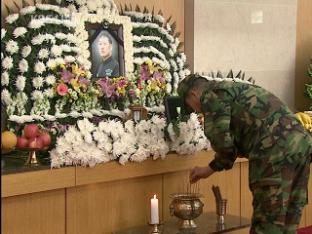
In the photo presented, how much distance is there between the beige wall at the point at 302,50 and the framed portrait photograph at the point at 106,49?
2239 millimetres

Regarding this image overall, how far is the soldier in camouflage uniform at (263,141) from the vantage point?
2.78 metres

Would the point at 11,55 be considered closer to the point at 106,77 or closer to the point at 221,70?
the point at 106,77

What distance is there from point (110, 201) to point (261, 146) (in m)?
0.92

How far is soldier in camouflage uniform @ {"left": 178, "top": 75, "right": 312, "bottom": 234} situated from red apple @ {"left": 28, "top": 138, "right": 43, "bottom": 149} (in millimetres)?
829

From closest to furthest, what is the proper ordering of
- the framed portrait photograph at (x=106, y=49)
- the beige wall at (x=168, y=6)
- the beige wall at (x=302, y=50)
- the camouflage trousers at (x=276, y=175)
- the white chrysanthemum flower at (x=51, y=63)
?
the camouflage trousers at (x=276, y=175) < the white chrysanthemum flower at (x=51, y=63) < the framed portrait photograph at (x=106, y=49) < the beige wall at (x=168, y=6) < the beige wall at (x=302, y=50)

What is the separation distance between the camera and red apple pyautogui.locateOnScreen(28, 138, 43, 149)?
9.35 feet

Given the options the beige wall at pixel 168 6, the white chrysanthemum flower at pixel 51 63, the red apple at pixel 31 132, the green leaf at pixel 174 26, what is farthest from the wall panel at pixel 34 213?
the green leaf at pixel 174 26

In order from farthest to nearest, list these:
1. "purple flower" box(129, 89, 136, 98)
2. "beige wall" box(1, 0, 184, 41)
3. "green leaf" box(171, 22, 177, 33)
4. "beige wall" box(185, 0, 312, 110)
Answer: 1. "beige wall" box(185, 0, 312, 110)
2. "green leaf" box(171, 22, 177, 33)
3. "beige wall" box(1, 0, 184, 41)
4. "purple flower" box(129, 89, 136, 98)

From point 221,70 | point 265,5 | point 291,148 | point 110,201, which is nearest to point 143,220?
point 110,201

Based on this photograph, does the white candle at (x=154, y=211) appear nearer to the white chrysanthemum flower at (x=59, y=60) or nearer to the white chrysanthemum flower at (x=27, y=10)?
the white chrysanthemum flower at (x=59, y=60)

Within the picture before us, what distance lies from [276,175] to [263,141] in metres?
0.18

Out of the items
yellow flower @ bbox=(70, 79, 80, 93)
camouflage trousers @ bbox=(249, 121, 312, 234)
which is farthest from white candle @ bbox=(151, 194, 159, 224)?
yellow flower @ bbox=(70, 79, 80, 93)

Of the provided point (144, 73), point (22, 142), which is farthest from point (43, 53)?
point (144, 73)

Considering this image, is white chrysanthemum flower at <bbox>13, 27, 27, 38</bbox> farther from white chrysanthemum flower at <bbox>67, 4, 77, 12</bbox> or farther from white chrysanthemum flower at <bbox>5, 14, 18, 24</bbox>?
white chrysanthemum flower at <bbox>67, 4, 77, 12</bbox>
